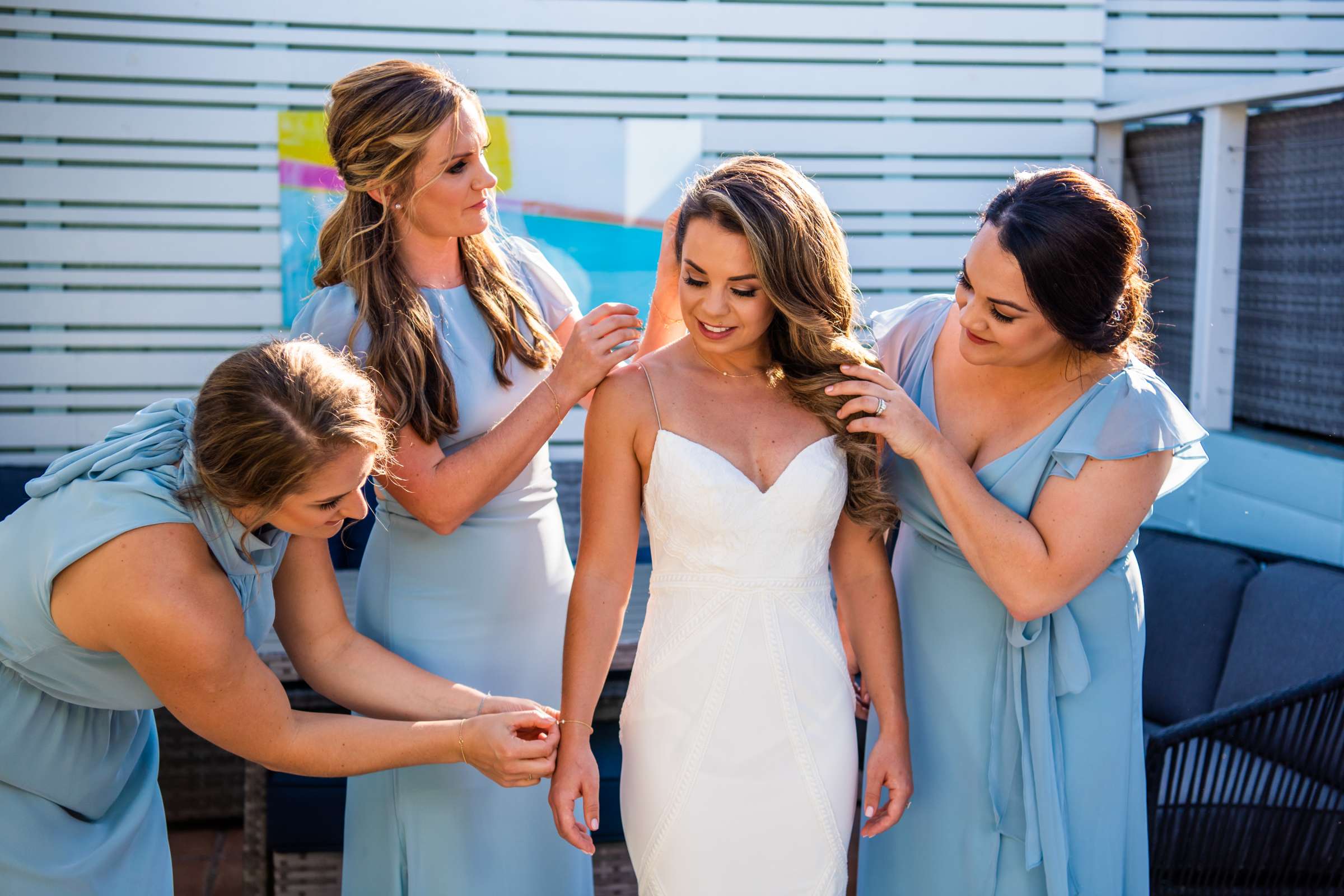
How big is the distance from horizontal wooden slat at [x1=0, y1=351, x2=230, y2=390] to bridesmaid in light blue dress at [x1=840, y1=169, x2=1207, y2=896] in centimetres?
378

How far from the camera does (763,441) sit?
6.53 ft

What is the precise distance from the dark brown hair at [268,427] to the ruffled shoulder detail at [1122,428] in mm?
1116

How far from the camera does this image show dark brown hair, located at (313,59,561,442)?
79.1 inches

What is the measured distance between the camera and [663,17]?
5.20m

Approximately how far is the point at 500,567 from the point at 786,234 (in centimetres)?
82

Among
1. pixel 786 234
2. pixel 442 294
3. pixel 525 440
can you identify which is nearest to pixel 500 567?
pixel 525 440

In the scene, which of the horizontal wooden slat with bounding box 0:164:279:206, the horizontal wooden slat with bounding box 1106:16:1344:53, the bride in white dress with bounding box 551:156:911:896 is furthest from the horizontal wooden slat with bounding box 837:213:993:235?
the bride in white dress with bounding box 551:156:911:896

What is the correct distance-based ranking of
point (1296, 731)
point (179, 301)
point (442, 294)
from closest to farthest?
point (442, 294), point (1296, 731), point (179, 301)

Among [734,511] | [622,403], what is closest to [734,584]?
[734,511]

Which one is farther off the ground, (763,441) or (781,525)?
(763,441)

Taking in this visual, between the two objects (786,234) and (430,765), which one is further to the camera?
(430,765)

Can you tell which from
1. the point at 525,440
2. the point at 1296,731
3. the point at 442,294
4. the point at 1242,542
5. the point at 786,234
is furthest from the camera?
the point at 1242,542

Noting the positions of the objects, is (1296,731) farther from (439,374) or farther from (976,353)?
(439,374)

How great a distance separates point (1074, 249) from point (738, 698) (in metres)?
0.88
